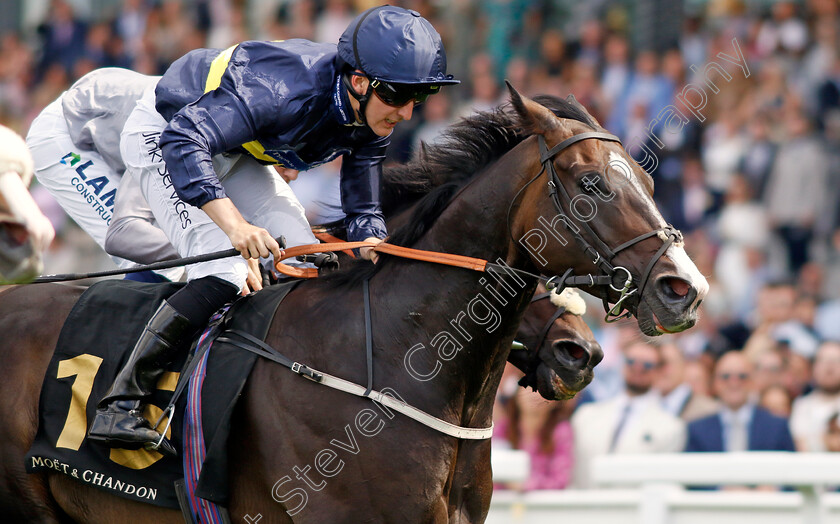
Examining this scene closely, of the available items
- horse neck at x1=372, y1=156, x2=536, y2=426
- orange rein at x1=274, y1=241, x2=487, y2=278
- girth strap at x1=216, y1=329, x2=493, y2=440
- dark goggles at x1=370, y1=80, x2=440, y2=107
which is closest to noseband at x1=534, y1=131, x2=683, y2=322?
horse neck at x1=372, y1=156, x2=536, y2=426

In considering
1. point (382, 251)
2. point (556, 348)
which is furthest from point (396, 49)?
point (556, 348)

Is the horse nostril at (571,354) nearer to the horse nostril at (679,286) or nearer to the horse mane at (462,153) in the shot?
the horse mane at (462,153)

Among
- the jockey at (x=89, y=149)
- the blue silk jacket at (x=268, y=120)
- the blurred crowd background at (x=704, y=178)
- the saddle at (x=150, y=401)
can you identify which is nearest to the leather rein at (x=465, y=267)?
the saddle at (x=150, y=401)

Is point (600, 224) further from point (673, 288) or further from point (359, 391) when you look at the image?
point (359, 391)

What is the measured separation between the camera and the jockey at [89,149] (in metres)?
4.63

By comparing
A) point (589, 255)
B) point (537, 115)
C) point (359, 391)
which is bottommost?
point (359, 391)

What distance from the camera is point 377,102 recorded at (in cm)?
359

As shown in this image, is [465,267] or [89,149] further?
[89,149]

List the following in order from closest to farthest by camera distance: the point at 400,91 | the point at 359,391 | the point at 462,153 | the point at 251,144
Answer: the point at 359,391 < the point at 400,91 < the point at 462,153 < the point at 251,144

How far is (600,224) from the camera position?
324 cm

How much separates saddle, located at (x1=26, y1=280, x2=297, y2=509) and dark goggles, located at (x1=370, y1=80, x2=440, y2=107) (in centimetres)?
74

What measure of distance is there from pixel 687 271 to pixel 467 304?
709 millimetres

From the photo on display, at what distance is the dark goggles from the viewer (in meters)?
3.51

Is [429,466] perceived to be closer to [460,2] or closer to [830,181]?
[830,181]
